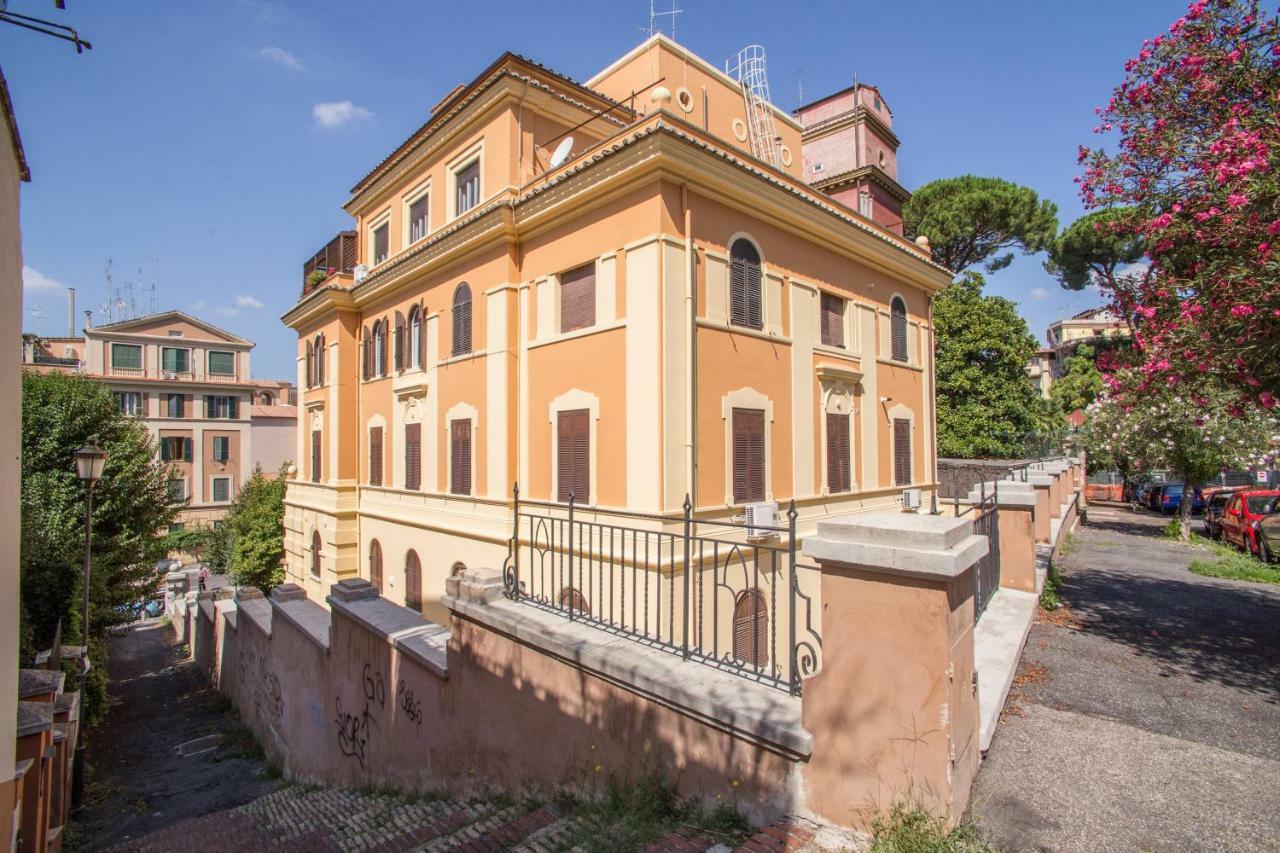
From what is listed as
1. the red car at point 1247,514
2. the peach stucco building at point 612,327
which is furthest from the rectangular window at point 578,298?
the red car at point 1247,514

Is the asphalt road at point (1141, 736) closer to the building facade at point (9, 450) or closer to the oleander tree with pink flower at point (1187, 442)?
the building facade at point (9, 450)

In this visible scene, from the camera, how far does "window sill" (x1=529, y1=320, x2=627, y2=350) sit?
10.2 meters

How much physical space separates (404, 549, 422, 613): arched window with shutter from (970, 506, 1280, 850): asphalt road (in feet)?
42.2

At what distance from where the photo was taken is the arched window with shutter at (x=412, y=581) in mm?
14805

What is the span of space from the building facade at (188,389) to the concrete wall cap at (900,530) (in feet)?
152

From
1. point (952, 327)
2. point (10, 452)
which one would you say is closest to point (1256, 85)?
point (10, 452)

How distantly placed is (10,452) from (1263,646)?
10360 millimetres

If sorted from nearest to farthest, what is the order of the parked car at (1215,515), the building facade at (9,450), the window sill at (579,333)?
1. the building facade at (9,450)
2. the window sill at (579,333)
3. the parked car at (1215,515)

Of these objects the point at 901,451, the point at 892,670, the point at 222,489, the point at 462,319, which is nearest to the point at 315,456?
the point at 462,319

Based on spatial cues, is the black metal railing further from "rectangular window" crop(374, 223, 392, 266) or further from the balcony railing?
the balcony railing

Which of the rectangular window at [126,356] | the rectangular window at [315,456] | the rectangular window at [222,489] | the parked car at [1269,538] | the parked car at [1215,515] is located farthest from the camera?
the rectangular window at [222,489]

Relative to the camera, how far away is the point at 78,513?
49.9ft

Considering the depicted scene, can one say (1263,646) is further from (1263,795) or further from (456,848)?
(456,848)

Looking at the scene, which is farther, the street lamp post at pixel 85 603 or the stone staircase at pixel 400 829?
the street lamp post at pixel 85 603
